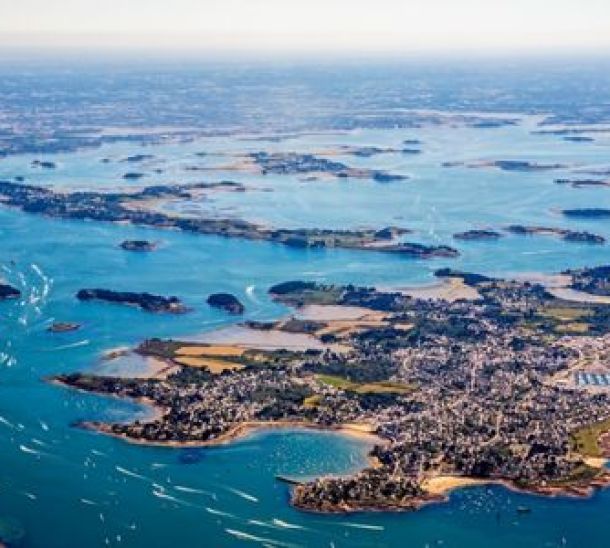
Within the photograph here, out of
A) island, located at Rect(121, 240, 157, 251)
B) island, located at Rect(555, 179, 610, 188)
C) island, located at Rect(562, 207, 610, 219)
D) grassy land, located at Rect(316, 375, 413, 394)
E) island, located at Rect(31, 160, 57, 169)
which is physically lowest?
grassy land, located at Rect(316, 375, 413, 394)

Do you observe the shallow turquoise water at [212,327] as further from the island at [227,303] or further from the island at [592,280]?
the island at [592,280]

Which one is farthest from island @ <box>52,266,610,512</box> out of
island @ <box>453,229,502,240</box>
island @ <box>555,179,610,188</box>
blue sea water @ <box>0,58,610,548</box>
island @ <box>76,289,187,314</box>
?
island @ <box>555,179,610,188</box>

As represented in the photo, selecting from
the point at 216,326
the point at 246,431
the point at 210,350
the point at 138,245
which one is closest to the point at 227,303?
the point at 216,326

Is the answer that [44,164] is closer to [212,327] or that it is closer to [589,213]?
[589,213]

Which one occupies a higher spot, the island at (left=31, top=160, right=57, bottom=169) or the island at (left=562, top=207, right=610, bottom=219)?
the island at (left=31, top=160, right=57, bottom=169)

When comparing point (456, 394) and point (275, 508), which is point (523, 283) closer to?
point (456, 394)

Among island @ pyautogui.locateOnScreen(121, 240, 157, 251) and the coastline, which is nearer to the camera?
the coastline

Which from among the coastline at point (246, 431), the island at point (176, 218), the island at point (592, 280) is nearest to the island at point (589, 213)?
the island at point (176, 218)

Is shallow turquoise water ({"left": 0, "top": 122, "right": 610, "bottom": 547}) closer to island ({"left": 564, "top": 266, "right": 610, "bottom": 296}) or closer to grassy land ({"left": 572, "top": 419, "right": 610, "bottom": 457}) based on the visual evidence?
island ({"left": 564, "top": 266, "right": 610, "bottom": 296})
